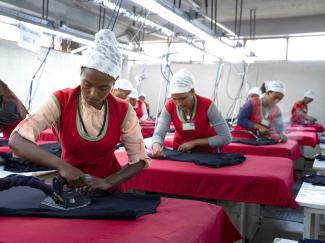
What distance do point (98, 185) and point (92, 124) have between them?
29 cm

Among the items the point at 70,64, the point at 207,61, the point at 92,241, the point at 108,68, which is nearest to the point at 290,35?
the point at 207,61

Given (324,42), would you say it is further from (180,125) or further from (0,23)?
(0,23)

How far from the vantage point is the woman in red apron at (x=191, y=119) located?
2932 mm

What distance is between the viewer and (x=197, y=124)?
3025 millimetres

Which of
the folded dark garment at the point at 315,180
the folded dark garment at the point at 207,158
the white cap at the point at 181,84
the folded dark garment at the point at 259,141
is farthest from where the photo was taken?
the folded dark garment at the point at 259,141

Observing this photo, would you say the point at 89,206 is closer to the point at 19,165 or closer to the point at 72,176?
the point at 72,176

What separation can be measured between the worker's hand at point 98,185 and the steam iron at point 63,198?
7 centimetres

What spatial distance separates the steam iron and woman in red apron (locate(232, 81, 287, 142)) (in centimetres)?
330

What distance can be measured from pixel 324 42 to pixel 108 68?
774cm

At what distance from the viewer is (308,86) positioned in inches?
320

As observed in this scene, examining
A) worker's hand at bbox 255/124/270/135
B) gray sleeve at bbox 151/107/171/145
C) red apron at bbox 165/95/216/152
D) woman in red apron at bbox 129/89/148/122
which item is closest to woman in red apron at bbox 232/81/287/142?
worker's hand at bbox 255/124/270/135

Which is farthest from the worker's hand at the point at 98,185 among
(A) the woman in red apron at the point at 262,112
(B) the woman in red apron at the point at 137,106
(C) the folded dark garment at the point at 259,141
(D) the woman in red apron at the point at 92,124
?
(B) the woman in red apron at the point at 137,106

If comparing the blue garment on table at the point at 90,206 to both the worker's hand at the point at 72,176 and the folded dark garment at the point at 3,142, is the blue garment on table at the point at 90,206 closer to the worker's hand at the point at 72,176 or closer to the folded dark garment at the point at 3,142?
the worker's hand at the point at 72,176

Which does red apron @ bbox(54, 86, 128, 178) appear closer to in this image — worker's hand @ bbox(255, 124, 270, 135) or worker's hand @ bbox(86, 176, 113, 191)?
worker's hand @ bbox(86, 176, 113, 191)
